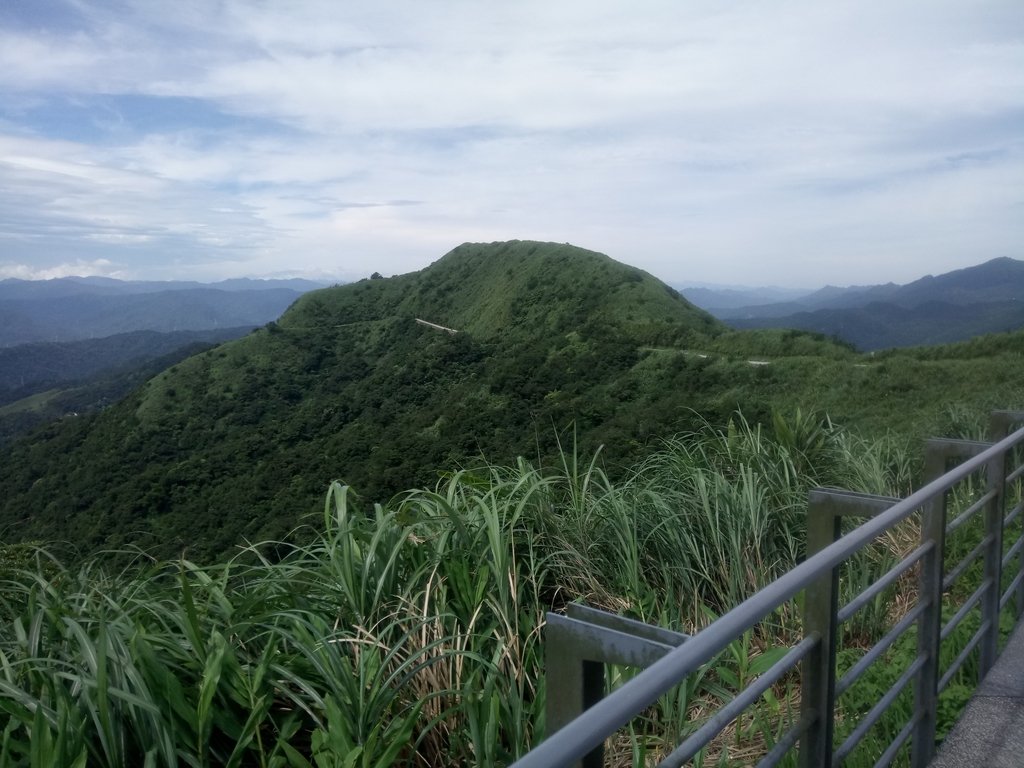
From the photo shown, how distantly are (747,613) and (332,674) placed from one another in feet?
3.63

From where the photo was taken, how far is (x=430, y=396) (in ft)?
161

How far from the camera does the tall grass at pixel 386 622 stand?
5.54 feet

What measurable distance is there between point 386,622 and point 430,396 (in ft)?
154

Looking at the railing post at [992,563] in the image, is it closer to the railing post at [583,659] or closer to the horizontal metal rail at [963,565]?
the horizontal metal rail at [963,565]

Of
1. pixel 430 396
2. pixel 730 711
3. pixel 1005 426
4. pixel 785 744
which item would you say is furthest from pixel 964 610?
pixel 430 396

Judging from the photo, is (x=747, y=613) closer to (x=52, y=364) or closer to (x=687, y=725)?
(x=687, y=725)

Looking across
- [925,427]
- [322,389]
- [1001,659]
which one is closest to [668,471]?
[1001,659]

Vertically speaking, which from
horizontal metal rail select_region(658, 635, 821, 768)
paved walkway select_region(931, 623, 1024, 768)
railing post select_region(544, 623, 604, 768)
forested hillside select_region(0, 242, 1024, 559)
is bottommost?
forested hillside select_region(0, 242, 1024, 559)

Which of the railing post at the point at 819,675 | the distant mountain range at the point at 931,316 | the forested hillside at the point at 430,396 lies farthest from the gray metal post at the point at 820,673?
the distant mountain range at the point at 931,316

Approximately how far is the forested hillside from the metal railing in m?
3.65

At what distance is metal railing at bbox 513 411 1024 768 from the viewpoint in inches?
33.3

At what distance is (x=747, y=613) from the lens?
1.02m

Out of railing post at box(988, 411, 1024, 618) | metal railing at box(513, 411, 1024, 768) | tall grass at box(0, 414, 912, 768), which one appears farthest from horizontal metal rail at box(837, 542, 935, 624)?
railing post at box(988, 411, 1024, 618)

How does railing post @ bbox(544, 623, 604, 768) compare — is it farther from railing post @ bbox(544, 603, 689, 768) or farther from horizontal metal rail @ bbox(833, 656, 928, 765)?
horizontal metal rail @ bbox(833, 656, 928, 765)
